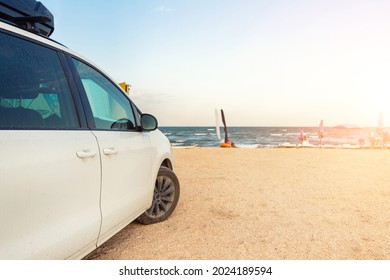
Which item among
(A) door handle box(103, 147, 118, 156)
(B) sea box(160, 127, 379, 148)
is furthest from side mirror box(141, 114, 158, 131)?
(B) sea box(160, 127, 379, 148)

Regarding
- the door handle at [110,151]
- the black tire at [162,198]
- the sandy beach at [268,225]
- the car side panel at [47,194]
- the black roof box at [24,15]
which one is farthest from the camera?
the black tire at [162,198]

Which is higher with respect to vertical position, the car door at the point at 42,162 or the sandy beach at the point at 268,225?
Result: the car door at the point at 42,162

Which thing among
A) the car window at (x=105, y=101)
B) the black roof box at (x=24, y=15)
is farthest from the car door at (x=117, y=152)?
the black roof box at (x=24, y=15)

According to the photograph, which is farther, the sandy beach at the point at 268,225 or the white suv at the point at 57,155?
the sandy beach at the point at 268,225

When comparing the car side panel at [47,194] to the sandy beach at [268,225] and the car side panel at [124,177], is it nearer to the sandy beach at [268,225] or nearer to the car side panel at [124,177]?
the car side panel at [124,177]

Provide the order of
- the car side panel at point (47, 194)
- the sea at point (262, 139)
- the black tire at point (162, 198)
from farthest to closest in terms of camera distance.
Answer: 1. the sea at point (262, 139)
2. the black tire at point (162, 198)
3. the car side panel at point (47, 194)

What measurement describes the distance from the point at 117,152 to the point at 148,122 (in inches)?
29.1

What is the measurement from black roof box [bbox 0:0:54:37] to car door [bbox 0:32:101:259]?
16 cm

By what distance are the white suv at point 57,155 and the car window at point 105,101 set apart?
11 mm

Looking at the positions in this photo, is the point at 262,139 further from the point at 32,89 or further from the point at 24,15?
the point at 32,89

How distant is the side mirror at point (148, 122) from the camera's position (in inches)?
122

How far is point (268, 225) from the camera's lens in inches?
146

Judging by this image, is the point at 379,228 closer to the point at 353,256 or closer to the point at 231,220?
the point at 353,256

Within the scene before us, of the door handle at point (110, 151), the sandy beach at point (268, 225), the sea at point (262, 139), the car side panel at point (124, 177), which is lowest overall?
the sea at point (262, 139)
